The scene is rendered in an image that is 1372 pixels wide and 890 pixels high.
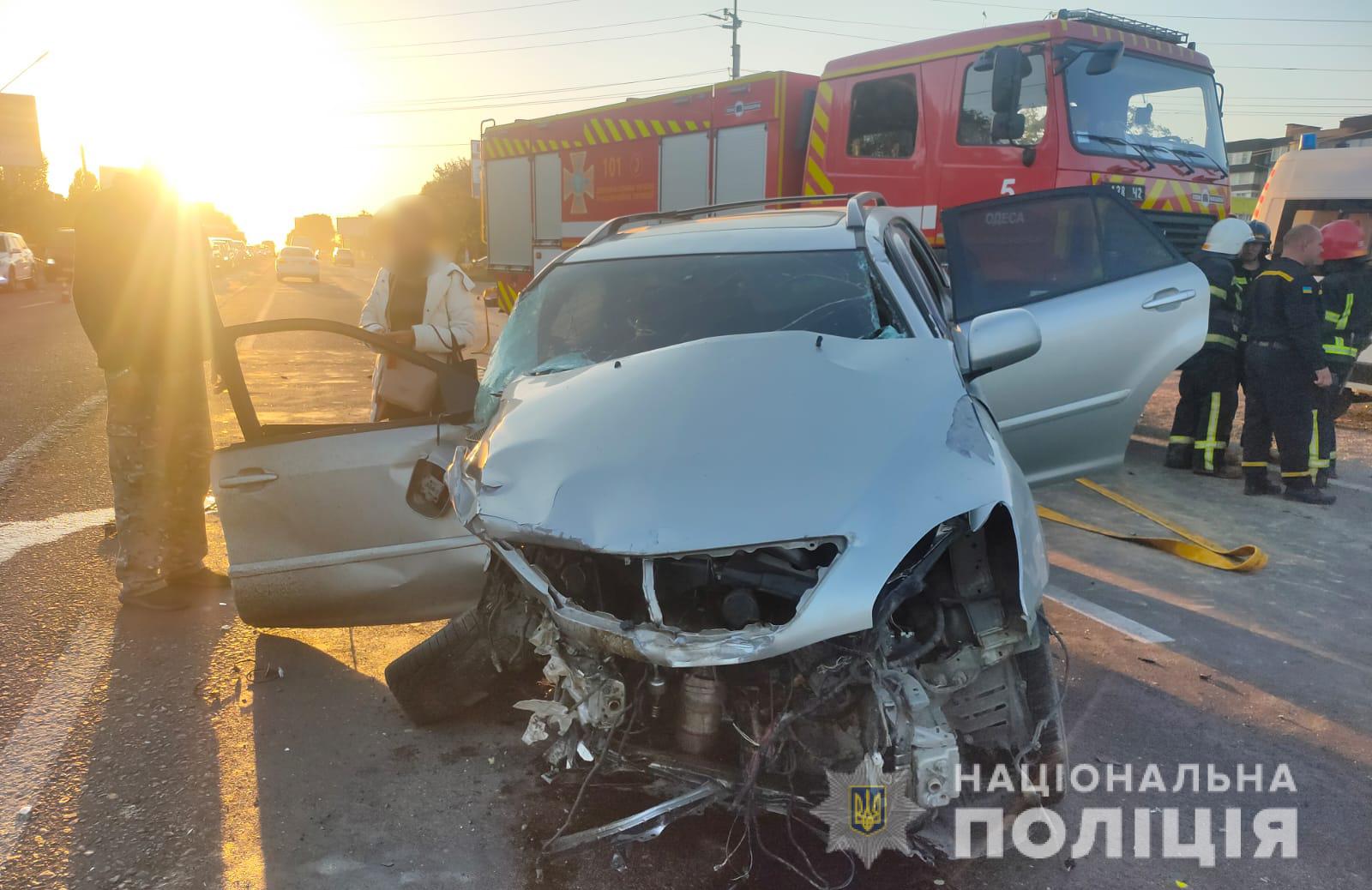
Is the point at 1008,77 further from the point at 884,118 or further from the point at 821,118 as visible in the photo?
the point at 821,118

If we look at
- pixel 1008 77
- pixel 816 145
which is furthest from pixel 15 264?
pixel 1008 77

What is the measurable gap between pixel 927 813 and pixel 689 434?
1.07 meters

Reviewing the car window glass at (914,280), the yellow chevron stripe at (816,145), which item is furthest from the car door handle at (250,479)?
the yellow chevron stripe at (816,145)

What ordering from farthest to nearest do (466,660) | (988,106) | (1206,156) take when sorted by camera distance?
(1206,156) < (988,106) < (466,660)

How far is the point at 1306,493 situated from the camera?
240 inches

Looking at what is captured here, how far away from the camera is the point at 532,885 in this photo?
2.40m

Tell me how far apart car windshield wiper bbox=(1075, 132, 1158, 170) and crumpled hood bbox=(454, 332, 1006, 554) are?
5034mm

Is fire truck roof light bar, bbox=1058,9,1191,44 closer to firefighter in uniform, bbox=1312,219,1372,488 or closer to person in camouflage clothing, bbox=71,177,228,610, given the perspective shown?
firefighter in uniform, bbox=1312,219,1372,488

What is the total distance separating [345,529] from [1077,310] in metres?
3.61

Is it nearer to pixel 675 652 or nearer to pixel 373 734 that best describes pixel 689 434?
pixel 675 652

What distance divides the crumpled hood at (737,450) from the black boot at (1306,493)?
15.5 ft

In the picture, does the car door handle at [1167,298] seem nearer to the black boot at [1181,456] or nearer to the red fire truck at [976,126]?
the red fire truck at [976,126]

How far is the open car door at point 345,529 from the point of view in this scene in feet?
10.6

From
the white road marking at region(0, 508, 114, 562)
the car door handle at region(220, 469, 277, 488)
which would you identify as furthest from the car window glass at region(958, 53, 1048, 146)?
the white road marking at region(0, 508, 114, 562)
